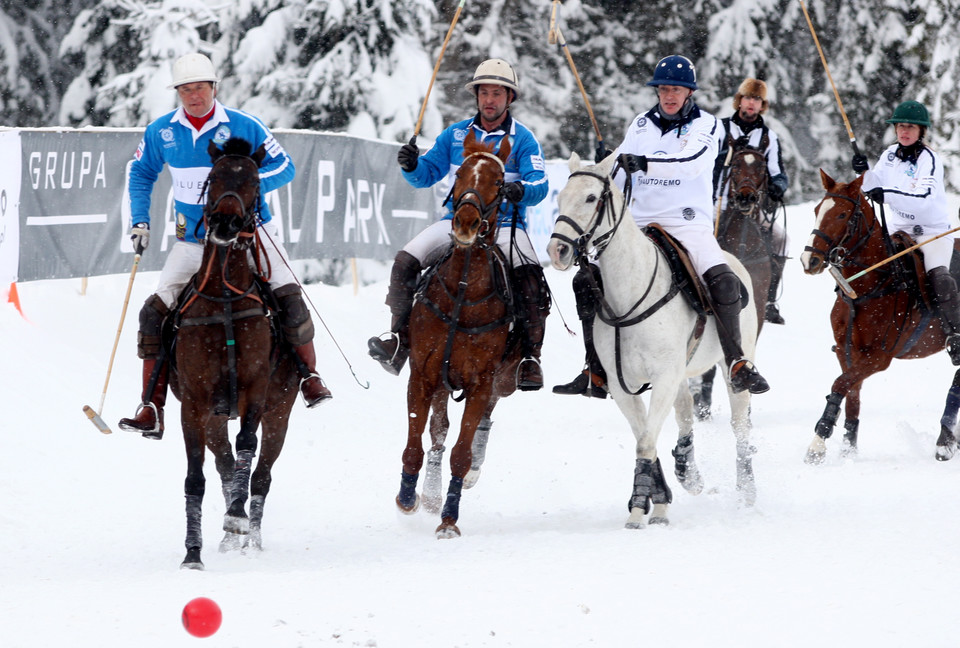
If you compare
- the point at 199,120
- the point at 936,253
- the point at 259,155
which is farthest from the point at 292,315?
the point at 936,253

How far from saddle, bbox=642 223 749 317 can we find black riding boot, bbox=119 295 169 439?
3.25 meters

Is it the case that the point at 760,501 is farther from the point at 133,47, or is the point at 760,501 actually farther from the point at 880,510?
the point at 133,47

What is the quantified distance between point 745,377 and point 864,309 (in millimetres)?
2648

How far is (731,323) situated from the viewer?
7871mm

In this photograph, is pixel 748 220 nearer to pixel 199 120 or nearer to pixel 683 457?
pixel 683 457

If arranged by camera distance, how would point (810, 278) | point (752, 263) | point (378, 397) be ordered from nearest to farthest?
point (752, 263) < point (378, 397) < point (810, 278)

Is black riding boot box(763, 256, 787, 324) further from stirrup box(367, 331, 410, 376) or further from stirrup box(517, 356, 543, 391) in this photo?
stirrup box(367, 331, 410, 376)

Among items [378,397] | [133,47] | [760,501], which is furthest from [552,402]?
[133,47]

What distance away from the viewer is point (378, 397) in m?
12.9

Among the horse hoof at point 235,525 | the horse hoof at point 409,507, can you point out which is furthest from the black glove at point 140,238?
the horse hoof at point 409,507

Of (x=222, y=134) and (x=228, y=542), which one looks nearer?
(x=228, y=542)

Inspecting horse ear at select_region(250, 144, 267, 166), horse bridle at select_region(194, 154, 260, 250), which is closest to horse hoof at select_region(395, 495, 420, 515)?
horse bridle at select_region(194, 154, 260, 250)

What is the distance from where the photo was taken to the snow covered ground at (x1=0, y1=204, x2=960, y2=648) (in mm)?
5059

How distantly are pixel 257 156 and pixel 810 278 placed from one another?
52.0 ft
